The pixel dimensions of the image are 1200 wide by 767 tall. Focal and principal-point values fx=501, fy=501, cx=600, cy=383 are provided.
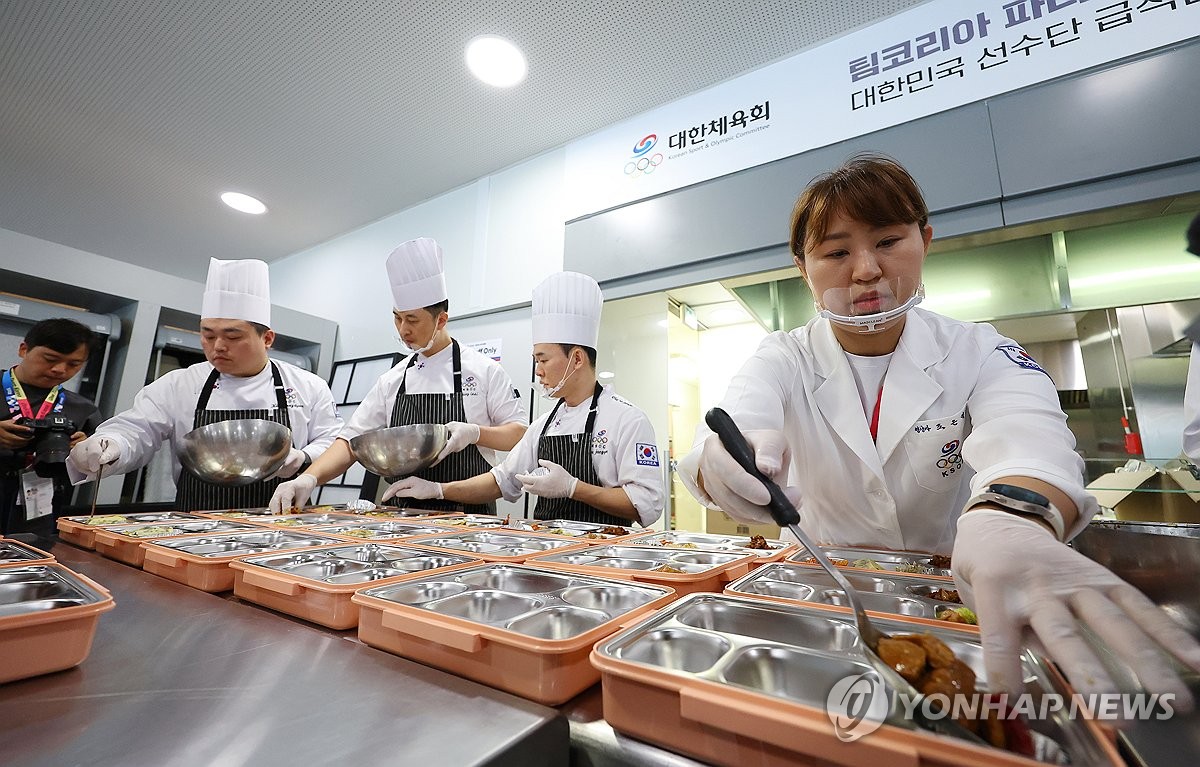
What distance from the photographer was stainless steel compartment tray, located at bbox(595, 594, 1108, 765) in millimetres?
430

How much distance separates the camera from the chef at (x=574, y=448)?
1.96 metres

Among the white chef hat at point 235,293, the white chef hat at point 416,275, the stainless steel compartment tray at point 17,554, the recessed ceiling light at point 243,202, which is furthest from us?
the recessed ceiling light at point 243,202

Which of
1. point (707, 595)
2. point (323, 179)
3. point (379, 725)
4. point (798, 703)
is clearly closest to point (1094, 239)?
point (707, 595)

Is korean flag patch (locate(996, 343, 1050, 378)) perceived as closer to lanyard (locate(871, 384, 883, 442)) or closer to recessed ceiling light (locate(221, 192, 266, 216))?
lanyard (locate(871, 384, 883, 442))

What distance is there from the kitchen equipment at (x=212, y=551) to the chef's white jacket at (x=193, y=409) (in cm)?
114

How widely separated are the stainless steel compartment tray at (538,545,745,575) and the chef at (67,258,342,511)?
1602mm

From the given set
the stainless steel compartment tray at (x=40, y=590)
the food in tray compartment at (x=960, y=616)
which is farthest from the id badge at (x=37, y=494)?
the food in tray compartment at (x=960, y=616)

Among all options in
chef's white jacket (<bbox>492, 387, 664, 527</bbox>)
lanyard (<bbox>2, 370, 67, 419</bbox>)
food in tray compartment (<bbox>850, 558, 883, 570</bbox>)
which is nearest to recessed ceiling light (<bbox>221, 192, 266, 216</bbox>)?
lanyard (<bbox>2, 370, 67, 419</bbox>)

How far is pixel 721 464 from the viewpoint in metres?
0.83

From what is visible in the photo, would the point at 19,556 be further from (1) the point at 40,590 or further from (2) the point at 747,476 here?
(2) the point at 747,476

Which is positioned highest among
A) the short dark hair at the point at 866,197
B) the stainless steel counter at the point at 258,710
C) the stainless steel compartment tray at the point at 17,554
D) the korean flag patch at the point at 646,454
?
the short dark hair at the point at 866,197

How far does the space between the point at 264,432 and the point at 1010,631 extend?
6.63ft

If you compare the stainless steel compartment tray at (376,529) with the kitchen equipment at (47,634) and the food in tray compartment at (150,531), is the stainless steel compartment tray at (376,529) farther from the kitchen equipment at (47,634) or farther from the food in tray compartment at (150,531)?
the kitchen equipment at (47,634)

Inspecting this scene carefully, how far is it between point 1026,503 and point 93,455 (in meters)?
2.52
